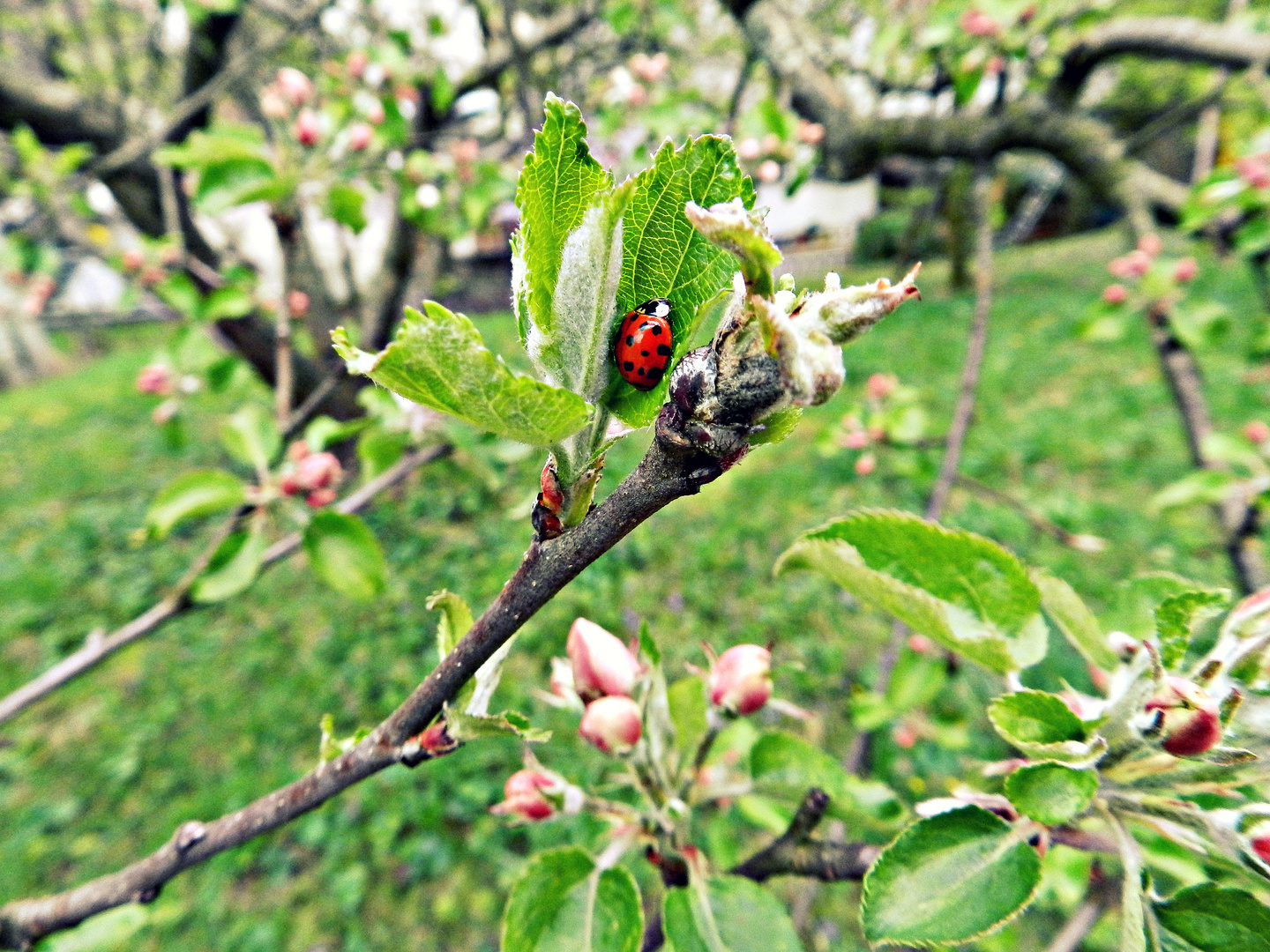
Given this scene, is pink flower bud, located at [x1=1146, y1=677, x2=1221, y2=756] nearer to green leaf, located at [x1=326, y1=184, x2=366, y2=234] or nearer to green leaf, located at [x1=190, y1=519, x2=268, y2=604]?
green leaf, located at [x1=190, y1=519, x2=268, y2=604]

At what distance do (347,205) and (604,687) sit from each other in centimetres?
201

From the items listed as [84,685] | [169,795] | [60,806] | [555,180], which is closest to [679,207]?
[555,180]

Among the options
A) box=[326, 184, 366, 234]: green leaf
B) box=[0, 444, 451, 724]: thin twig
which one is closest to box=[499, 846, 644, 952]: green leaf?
box=[0, 444, 451, 724]: thin twig

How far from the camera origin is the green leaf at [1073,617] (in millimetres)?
829

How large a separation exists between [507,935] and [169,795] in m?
3.33

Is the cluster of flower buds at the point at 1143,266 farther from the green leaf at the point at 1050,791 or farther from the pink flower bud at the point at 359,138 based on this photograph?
the pink flower bud at the point at 359,138

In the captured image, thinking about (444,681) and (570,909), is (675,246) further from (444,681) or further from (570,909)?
(570,909)

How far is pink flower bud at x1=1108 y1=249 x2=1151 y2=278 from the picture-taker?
2348 millimetres

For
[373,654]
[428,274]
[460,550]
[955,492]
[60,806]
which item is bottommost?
[60,806]

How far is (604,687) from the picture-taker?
2.62ft

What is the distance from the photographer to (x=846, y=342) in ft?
1.09

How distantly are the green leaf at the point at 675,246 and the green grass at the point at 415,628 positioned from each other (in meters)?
0.64

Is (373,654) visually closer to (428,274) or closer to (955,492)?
(428,274)

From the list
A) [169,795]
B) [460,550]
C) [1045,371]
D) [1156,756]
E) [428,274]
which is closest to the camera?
[1156,756]
